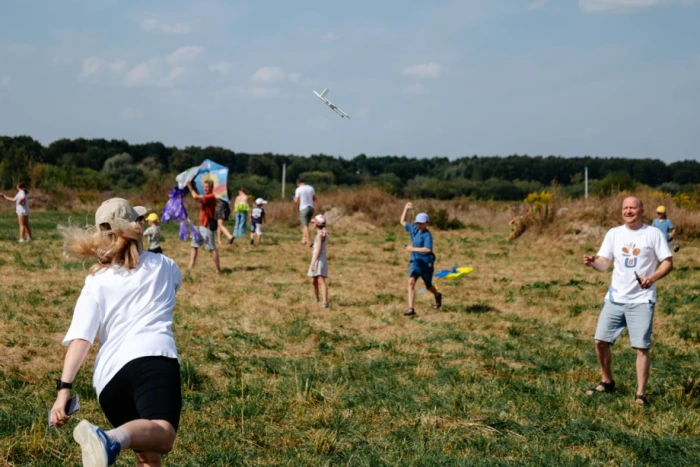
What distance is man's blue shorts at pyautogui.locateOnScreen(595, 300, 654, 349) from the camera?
627cm

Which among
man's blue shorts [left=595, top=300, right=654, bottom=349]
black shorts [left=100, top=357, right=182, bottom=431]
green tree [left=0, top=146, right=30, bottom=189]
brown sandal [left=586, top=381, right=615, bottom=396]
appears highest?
green tree [left=0, top=146, right=30, bottom=189]

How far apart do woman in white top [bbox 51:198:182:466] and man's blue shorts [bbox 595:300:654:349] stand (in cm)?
433

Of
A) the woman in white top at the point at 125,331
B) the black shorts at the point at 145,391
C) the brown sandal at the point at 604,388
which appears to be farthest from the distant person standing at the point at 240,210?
the black shorts at the point at 145,391

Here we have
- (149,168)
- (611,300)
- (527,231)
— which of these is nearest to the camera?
(611,300)

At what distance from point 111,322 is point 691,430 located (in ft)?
14.3

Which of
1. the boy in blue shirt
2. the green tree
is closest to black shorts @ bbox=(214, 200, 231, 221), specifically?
the boy in blue shirt

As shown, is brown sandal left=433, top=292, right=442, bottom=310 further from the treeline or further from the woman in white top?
the treeline

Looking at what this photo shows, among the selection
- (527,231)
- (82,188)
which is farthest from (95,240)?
(82,188)

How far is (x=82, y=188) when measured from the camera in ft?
156

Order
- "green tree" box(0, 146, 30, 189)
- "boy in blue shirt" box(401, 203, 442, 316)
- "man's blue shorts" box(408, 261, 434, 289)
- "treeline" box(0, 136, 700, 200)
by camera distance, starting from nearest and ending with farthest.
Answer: "boy in blue shirt" box(401, 203, 442, 316) < "man's blue shorts" box(408, 261, 434, 289) < "green tree" box(0, 146, 30, 189) < "treeline" box(0, 136, 700, 200)

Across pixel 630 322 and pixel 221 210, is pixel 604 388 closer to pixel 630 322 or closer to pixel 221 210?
pixel 630 322

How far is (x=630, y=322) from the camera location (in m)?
6.38

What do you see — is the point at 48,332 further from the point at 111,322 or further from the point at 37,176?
the point at 37,176

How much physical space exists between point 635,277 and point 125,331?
4.55 metres
